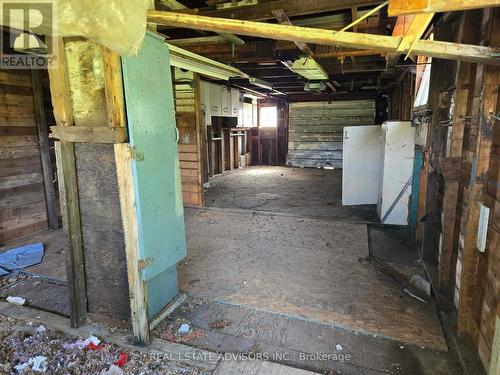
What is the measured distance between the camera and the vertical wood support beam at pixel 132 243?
1.79 meters

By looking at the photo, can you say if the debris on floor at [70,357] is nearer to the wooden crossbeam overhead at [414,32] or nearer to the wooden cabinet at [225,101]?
the wooden crossbeam overhead at [414,32]

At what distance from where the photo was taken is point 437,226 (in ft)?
9.16

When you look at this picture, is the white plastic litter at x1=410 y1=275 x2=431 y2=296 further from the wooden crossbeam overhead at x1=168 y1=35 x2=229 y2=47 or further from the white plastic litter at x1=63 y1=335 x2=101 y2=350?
the wooden crossbeam overhead at x1=168 y1=35 x2=229 y2=47

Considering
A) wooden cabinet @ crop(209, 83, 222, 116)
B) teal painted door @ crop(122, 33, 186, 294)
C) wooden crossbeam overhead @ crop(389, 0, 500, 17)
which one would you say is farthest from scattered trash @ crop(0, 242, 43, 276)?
wooden cabinet @ crop(209, 83, 222, 116)

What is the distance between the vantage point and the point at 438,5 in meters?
1.15

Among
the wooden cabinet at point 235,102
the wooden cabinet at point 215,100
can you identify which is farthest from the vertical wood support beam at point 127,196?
the wooden cabinet at point 235,102

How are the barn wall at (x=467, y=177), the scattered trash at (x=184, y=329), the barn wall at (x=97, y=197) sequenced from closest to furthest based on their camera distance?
the barn wall at (x=467, y=177) < the barn wall at (x=97, y=197) < the scattered trash at (x=184, y=329)

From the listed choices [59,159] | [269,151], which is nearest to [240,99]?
[269,151]

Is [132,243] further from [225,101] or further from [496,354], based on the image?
[225,101]

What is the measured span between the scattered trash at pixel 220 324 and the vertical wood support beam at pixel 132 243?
43cm

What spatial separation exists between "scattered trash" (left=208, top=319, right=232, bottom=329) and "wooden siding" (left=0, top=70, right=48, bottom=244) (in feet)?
9.35

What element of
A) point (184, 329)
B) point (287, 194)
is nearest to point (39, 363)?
point (184, 329)

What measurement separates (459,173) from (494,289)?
3.01ft

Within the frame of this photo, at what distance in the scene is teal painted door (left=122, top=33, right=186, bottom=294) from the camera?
1.81m
